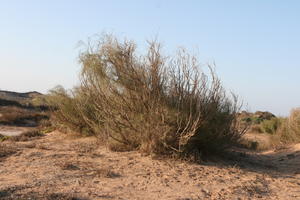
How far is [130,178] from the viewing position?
7648 mm

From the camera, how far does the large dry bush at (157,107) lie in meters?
9.09

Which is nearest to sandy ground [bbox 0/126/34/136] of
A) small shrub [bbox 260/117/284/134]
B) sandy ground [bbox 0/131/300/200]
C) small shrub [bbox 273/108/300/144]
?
sandy ground [bbox 0/131/300/200]

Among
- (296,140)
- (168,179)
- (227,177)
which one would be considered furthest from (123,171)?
(296,140)

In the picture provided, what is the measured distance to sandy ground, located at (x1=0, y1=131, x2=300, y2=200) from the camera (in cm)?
652

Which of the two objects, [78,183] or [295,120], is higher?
[295,120]

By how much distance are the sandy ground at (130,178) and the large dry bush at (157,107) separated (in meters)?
0.55

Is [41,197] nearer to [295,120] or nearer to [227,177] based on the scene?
[227,177]

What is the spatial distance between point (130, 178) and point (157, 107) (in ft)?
7.13

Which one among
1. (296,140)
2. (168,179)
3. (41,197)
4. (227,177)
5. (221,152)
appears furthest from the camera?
(296,140)

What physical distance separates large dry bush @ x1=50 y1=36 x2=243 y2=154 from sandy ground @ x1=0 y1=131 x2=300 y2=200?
0.55 meters

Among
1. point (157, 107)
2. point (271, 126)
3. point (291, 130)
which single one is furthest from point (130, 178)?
point (271, 126)

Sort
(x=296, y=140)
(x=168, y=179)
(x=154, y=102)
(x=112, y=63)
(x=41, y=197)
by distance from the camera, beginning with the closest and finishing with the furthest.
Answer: (x=41, y=197), (x=168, y=179), (x=154, y=102), (x=112, y=63), (x=296, y=140)

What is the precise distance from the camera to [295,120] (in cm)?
1612

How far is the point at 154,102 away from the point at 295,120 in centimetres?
980
